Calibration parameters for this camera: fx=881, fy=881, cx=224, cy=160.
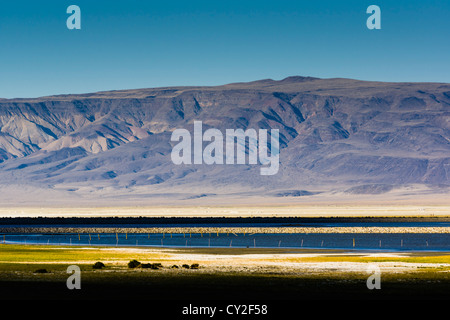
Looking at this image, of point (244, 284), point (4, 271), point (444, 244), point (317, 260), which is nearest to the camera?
point (244, 284)

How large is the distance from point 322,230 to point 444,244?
25.3 meters

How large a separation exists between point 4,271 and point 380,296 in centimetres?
1716

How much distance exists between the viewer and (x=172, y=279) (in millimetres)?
33844

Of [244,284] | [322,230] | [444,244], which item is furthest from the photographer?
[322,230]

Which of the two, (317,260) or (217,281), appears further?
(317,260)
